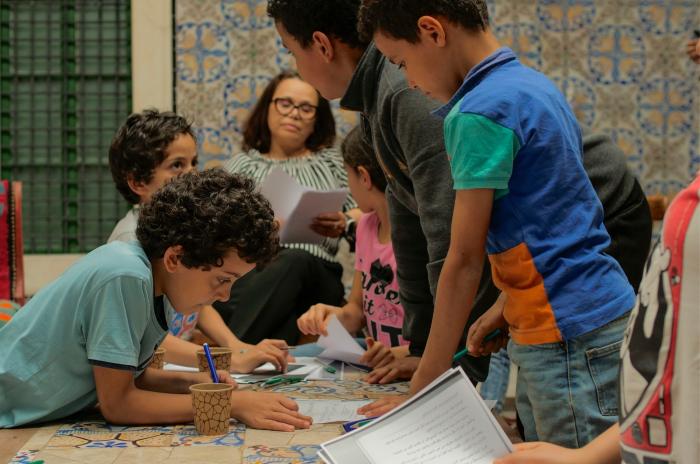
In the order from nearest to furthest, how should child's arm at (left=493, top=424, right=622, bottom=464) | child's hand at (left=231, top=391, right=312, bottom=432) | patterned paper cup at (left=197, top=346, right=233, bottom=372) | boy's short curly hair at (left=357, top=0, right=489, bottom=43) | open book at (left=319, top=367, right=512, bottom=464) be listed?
child's arm at (left=493, top=424, right=622, bottom=464) < open book at (left=319, top=367, right=512, bottom=464) < boy's short curly hair at (left=357, top=0, right=489, bottom=43) < child's hand at (left=231, top=391, right=312, bottom=432) < patterned paper cup at (left=197, top=346, right=233, bottom=372)

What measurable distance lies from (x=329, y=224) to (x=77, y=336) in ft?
5.49

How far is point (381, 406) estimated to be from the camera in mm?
1639

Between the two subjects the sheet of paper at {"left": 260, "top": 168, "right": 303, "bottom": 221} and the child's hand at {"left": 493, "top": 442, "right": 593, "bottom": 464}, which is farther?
the sheet of paper at {"left": 260, "top": 168, "right": 303, "bottom": 221}

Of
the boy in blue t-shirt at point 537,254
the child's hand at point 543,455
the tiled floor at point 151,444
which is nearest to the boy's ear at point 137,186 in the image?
the tiled floor at point 151,444

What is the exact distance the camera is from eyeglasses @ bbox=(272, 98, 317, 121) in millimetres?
3764

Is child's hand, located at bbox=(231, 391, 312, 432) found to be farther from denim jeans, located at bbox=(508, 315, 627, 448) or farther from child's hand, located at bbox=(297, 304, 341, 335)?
child's hand, located at bbox=(297, 304, 341, 335)

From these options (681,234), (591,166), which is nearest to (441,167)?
(591,166)

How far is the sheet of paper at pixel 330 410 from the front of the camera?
5.39 ft

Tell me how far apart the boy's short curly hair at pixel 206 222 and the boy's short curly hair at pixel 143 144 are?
951 millimetres

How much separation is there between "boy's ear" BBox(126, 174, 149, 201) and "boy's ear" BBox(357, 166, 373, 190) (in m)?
0.66

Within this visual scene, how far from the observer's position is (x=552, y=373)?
1343 millimetres

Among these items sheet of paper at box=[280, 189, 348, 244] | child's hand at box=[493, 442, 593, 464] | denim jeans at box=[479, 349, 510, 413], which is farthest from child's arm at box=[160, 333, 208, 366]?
child's hand at box=[493, 442, 593, 464]

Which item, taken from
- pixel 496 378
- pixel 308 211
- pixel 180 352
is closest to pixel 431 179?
pixel 180 352

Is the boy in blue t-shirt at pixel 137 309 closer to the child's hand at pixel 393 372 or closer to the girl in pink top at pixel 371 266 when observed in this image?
the child's hand at pixel 393 372
